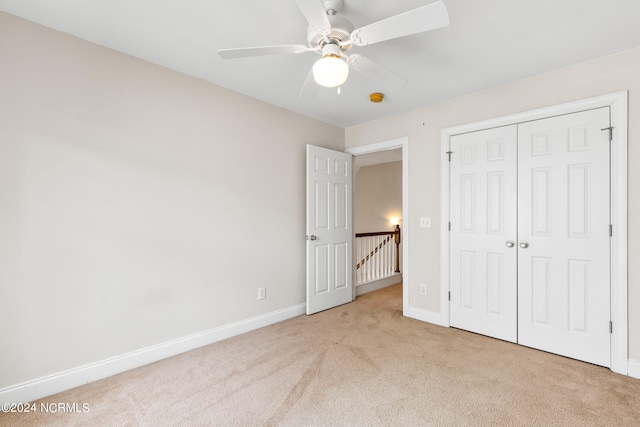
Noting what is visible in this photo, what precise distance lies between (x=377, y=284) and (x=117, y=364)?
355 cm

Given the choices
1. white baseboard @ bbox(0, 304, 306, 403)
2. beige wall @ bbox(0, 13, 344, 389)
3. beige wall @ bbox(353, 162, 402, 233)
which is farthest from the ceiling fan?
beige wall @ bbox(353, 162, 402, 233)

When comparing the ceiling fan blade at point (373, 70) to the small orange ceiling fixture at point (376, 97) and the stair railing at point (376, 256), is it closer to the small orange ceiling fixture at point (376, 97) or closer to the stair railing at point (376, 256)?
the small orange ceiling fixture at point (376, 97)

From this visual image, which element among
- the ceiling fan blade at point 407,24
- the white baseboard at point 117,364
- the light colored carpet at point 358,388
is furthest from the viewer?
the white baseboard at point 117,364

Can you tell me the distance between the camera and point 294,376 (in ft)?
6.94

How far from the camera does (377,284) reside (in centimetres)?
474

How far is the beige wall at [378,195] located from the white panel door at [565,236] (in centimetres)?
436

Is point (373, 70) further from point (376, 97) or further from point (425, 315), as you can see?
point (425, 315)

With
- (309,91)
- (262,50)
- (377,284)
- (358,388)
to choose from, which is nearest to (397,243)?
(377,284)

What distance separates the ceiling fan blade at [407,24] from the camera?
125 cm

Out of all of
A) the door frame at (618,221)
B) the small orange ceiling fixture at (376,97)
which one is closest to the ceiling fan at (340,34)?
the small orange ceiling fixture at (376,97)

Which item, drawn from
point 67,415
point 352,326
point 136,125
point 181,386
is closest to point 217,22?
point 136,125

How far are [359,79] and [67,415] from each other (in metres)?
3.16

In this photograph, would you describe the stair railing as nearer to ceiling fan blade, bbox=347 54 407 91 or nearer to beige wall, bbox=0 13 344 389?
beige wall, bbox=0 13 344 389

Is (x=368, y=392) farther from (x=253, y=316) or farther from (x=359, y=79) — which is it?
(x=359, y=79)
